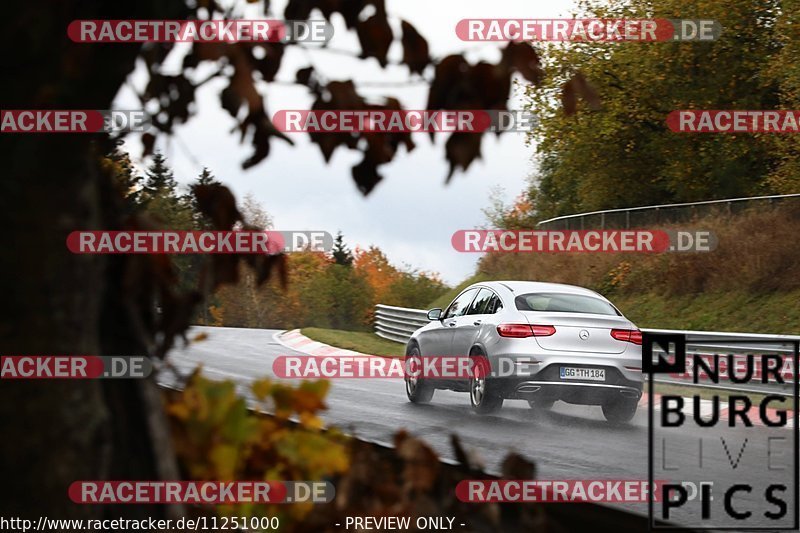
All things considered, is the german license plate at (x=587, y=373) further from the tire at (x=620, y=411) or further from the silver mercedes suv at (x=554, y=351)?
the tire at (x=620, y=411)

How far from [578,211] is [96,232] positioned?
49.1 metres

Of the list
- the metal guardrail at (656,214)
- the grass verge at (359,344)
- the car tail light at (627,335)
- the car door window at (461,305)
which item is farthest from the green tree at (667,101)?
the car tail light at (627,335)

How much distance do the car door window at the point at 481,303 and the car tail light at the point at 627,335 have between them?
1772 millimetres

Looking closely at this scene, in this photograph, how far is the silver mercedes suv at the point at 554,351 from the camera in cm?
1266

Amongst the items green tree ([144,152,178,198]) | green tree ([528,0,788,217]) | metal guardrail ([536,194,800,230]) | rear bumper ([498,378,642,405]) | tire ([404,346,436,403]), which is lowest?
tire ([404,346,436,403])

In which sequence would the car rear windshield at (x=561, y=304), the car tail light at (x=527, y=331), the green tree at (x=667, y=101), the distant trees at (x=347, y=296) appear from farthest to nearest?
the distant trees at (x=347, y=296) < the green tree at (x=667, y=101) < the car rear windshield at (x=561, y=304) < the car tail light at (x=527, y=331)

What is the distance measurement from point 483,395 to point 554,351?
3.73 ft

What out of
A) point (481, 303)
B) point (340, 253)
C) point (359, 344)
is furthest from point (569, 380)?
point (340, 253)

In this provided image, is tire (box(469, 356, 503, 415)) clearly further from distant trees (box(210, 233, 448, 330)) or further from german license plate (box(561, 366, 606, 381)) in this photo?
distant trees (box(210, 233, 448, 330))

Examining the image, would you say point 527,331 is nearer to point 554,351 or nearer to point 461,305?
point 554,351

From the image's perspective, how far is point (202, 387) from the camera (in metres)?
2.90

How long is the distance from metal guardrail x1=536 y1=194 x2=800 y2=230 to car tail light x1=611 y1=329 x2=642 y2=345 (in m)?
17.1

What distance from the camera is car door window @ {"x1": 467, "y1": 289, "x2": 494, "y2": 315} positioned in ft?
45.5

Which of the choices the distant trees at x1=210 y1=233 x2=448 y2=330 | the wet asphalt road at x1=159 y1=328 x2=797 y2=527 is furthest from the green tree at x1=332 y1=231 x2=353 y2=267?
the wet asphalt road at x1=159 y1=328 x2=797 y2=527
